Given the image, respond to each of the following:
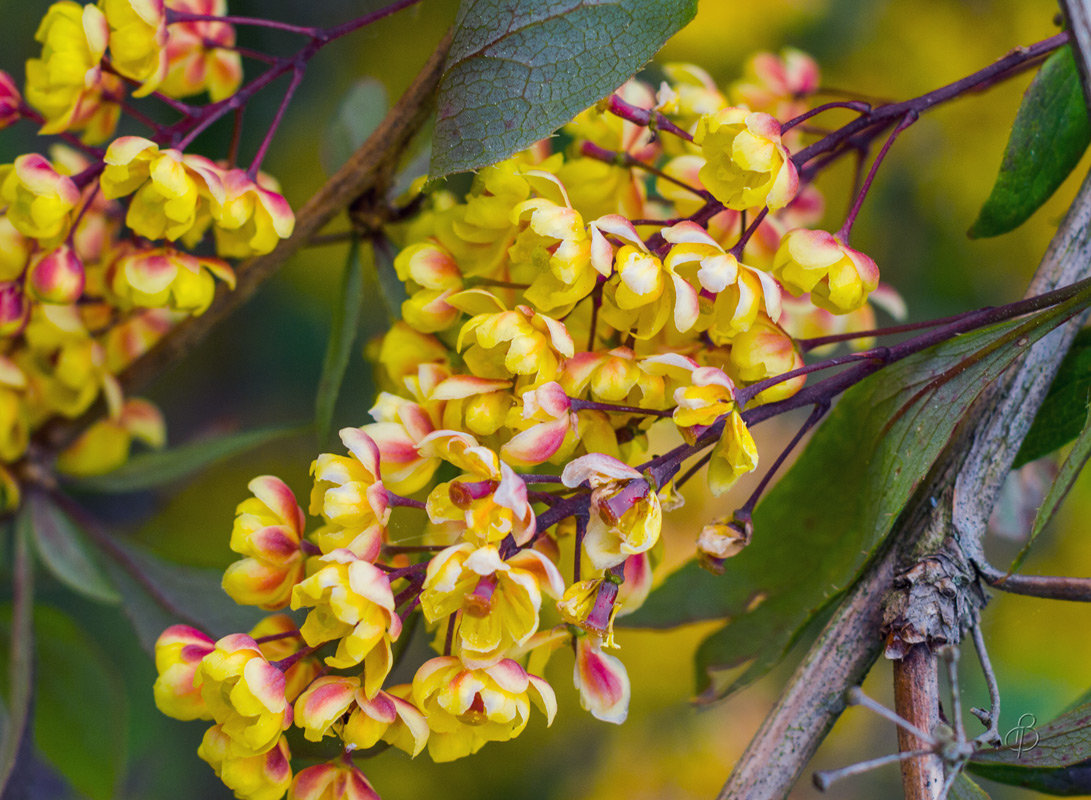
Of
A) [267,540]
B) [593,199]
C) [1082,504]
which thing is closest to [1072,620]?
[1082,504]

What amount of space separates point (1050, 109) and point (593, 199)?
0.76ft

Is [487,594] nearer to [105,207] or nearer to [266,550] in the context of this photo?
[266,550]

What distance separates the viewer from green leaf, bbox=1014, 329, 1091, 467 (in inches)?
17.6

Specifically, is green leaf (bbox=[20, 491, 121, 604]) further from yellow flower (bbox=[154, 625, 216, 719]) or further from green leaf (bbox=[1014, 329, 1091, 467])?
green leaf (bbox=[1014, 329, 1091, 467])

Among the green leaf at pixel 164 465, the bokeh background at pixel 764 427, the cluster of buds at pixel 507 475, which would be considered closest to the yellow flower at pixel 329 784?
the cluster of buds at pixel 507 475

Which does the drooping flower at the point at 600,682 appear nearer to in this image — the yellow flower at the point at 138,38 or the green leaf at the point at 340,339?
the green leaf at the point at 340,339

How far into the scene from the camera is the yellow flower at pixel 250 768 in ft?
1.17

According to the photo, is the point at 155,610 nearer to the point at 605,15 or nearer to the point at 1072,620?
the point at 605,15

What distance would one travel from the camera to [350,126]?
60 cm

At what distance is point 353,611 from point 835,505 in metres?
0.26

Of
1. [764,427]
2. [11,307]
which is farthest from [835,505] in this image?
[764,427]

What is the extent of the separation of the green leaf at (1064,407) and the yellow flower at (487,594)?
278 millimetres

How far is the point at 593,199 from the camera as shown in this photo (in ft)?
1.50

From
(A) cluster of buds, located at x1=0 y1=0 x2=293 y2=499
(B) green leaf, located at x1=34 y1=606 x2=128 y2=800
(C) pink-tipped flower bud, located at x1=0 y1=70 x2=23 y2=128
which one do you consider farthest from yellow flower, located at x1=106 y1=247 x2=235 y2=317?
(B) green leaf, located at x1=34 y1=606 x2=128 y2=800
